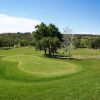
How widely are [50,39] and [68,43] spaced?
23.0 feet

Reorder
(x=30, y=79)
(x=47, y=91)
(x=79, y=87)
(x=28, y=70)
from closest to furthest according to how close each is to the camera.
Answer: (x=47, y=91)
(x=79, y=87)
(x=30, y=79)
(x=28, y=70)

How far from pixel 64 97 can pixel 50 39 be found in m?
56.5

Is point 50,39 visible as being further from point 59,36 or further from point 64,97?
point 64,97

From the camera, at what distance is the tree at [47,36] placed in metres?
74.2

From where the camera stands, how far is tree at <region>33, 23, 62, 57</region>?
243ft

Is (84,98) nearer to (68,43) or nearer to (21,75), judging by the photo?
(21,75)

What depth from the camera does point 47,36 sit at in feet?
255

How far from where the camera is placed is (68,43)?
77375 millimetres

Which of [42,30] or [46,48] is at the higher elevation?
[42,30]

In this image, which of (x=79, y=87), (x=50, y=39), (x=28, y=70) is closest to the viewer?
(x=79, y=87)

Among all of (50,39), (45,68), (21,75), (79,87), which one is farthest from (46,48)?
(79,87)

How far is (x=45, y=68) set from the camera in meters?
37.7

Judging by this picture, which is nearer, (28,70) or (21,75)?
(21,75)

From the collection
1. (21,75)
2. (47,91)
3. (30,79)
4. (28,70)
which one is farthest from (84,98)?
(28,70)
